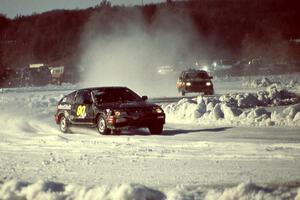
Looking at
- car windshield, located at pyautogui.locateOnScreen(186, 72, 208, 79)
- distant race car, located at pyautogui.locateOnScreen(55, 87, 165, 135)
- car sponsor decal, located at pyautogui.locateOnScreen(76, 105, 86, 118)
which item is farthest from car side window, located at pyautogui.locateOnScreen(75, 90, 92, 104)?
car windshield, located at pyautogui.locateOnScreen(186, 72, 208, 79)

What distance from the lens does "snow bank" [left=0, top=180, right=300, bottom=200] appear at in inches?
308

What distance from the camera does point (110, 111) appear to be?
55.2 feet

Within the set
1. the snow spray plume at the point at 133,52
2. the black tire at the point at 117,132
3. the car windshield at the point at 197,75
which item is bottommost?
the black tire at the point at 117,132

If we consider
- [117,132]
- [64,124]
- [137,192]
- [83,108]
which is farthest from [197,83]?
[137,192]

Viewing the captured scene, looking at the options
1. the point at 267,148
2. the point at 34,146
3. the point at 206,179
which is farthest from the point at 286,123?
the point at 206,179

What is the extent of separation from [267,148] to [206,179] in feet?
11.9

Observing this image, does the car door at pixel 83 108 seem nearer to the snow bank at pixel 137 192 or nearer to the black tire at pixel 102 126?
the black tire at pixel 102 126

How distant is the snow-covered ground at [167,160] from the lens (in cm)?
827

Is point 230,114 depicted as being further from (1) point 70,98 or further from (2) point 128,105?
(1) point 70,98

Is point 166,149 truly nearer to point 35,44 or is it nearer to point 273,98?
point 273,98

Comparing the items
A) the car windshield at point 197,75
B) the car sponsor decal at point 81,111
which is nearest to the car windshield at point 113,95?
the car sponsor decal at point 81,111

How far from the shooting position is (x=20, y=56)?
5477 inches

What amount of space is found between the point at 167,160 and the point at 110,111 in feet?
17.0

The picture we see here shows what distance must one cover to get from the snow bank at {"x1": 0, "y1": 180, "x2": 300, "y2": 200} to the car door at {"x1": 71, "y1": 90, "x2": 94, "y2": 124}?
897 cm
